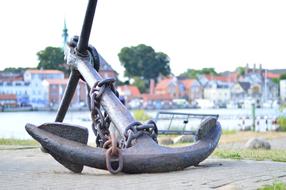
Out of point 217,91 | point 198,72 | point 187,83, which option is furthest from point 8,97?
point 198,72

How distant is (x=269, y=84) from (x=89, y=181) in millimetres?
134347

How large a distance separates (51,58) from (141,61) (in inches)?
724

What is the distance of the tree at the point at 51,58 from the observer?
9275cm

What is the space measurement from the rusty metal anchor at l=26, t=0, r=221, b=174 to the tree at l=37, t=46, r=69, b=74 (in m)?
86.1

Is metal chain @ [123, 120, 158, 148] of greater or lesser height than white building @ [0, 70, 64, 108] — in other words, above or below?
below

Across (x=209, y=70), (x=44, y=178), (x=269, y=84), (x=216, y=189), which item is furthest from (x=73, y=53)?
(x=209, y=70)

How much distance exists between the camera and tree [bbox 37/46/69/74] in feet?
304

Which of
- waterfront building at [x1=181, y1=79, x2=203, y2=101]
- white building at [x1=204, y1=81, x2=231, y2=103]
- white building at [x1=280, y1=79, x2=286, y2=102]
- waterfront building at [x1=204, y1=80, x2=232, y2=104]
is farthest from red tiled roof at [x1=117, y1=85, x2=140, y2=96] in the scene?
white building at [x1=280, y1=79, x2=286, y2=102]

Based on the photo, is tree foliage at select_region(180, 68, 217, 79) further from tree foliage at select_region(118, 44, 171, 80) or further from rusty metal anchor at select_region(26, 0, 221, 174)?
rusty metal anchor at select_region(26, 0, 221, 174)

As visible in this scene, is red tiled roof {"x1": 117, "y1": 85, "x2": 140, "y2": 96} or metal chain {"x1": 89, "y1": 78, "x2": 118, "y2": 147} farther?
red tiled roof {"x1": 117, "y1": 85, "x2": 140, "y2": 96}

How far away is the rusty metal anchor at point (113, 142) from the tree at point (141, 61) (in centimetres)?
9864

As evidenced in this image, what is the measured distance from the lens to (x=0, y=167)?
22.9ft

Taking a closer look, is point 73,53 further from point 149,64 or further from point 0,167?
point 149,64

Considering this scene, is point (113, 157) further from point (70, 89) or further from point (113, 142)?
point (70, 89)
